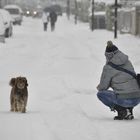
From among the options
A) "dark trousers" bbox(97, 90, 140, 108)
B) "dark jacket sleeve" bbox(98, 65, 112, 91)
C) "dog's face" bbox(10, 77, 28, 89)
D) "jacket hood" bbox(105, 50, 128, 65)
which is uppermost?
"jacket hood" bbox(105, 50, 128, 65)

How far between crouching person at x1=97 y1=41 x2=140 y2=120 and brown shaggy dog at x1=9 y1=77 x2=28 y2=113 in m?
1.32

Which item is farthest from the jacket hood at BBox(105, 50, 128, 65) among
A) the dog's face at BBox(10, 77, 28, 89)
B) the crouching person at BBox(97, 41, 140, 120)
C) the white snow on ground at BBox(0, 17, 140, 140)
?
the dog's face at BBox(10, 77, 28, 89)

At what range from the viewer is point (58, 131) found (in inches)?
368

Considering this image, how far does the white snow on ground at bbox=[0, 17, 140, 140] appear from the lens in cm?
936

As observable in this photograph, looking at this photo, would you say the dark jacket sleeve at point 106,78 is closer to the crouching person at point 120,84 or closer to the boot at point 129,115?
the crouching person at point 120,84

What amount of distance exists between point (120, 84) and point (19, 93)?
5.74 feet

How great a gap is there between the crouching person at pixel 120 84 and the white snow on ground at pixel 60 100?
0.30 metres

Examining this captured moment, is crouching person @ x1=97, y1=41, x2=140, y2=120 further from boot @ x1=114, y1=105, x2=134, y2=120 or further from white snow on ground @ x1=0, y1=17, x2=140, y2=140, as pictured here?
white snow on ground @ x1=0, y1=17, x2=140, y2=140

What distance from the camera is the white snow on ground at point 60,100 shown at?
30.7ft

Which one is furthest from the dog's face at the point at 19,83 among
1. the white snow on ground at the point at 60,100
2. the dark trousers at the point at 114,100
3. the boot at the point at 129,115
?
the boot at the point at 129,115

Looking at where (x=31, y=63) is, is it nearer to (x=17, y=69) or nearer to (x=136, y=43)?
(x=17, y=69)

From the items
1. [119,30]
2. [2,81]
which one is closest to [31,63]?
[2,81]

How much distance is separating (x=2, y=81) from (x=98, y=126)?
291 inches

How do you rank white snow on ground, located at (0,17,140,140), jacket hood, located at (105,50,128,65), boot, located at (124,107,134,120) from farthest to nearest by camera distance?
boot, located at (124,107,134,120) → jacket hood, located at (105,50,128,65) → white snow on ground, located at (0,17,140,140)
